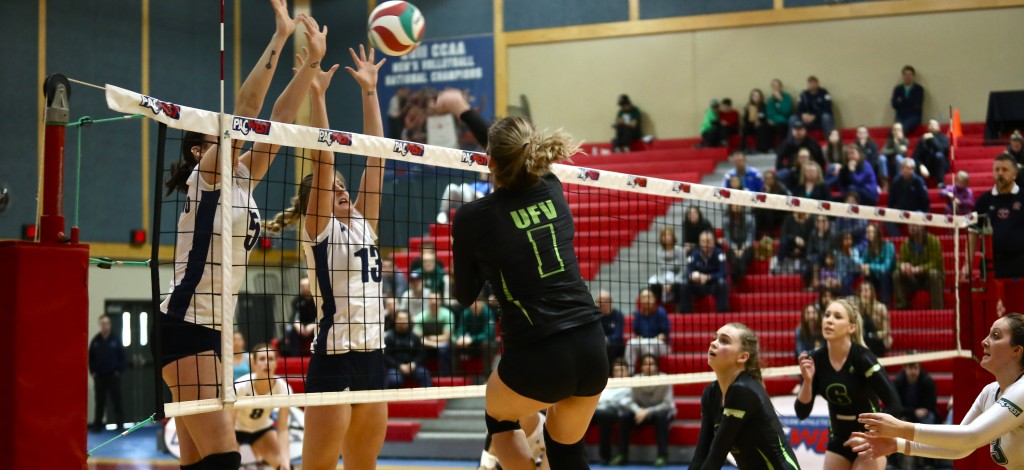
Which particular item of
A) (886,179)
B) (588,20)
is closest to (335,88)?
(588,20)

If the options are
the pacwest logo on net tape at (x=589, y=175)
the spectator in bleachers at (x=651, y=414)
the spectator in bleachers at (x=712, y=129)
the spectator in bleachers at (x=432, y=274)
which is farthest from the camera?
the spectator in bleachers at (x=712, y=129)

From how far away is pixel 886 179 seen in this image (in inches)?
656

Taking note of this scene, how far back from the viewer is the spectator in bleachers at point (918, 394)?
11.4 meters

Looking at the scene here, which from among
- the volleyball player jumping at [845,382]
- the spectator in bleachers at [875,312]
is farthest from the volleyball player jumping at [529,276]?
the spectator in bleachers at [875,312]

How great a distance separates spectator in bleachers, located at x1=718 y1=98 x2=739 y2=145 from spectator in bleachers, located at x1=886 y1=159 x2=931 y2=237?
5.41m

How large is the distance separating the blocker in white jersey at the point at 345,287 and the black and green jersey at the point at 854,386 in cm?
336

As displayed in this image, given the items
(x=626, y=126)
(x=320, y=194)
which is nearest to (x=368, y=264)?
(x=320, y=194)

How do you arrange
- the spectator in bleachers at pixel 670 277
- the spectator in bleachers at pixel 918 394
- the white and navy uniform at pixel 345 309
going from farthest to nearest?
the spectator in bleachers at pixel 670 277
the spectator in bleachers at pixel 918 394
the white and navy uniform at pixel 345 309

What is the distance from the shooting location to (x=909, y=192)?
15.0 m

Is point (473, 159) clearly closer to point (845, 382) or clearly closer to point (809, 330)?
point (845, 382)

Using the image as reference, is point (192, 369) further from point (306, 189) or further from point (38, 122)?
point (38, 122)

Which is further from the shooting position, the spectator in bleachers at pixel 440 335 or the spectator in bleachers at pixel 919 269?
the spectator in bleachers at pixel 440 335

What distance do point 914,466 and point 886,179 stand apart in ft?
22.6

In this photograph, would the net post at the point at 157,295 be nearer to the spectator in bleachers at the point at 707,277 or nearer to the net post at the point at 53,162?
the net post at the point at 53,162
